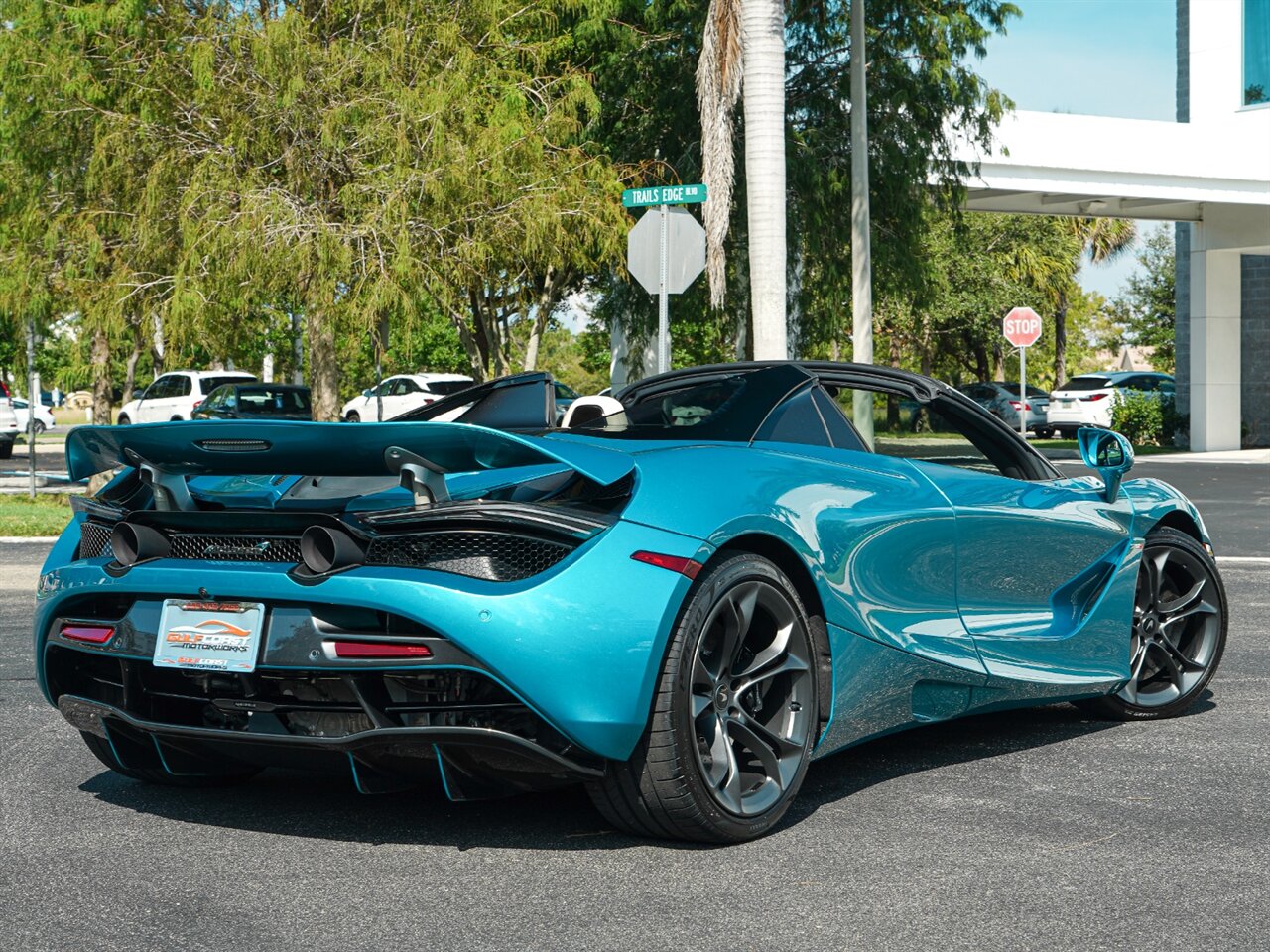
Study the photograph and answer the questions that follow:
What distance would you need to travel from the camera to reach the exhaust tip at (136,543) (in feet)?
14.5

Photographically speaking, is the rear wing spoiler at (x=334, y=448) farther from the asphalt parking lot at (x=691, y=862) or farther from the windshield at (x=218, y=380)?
the windshield at (x=218, y=380)

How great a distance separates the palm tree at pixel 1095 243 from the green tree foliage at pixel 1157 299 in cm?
750

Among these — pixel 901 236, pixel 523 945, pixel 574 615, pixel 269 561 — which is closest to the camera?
pixel 523 945

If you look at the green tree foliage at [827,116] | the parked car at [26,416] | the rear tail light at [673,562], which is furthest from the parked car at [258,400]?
the rear tail light at [673,562]

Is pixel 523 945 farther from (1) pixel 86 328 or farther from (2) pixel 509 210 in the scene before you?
(1) pixel 86 328

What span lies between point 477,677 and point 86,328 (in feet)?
59.2

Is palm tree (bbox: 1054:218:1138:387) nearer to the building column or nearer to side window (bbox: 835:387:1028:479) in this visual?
the building column

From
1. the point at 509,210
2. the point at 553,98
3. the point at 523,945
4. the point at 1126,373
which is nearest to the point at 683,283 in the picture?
the point at 509,210

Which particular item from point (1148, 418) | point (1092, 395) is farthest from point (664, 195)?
point (1092, 395)

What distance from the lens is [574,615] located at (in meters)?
3.98

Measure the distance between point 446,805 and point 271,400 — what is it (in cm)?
3065

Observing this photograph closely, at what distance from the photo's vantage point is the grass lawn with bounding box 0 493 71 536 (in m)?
16.1

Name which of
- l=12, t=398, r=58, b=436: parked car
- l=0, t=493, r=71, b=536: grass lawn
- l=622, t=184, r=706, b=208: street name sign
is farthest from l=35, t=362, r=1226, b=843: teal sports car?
l=12, t=398, r=58, b=436: parked car

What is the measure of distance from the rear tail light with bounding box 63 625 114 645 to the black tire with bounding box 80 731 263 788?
47 cm
